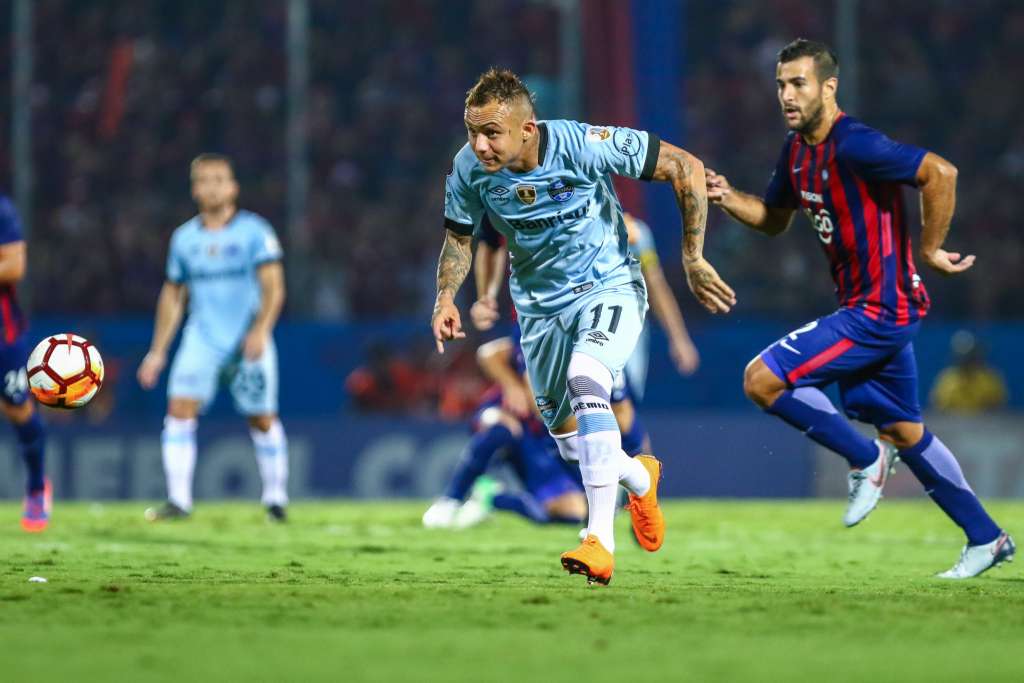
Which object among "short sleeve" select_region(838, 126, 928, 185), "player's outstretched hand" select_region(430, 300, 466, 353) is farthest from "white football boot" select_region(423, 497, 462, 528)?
"short sleeve" select_region(838, 126, 928, 185)

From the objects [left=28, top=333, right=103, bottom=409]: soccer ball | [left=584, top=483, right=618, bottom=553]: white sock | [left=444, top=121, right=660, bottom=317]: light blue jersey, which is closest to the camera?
[left=584, top=483, right=618, bottom=553]: white sock

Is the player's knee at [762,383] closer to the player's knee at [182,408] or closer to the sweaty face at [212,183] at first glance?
the sweaty face at [212,183]

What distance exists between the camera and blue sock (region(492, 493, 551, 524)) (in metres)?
11.0

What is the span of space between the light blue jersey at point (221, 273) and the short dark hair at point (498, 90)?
5015 millimetres

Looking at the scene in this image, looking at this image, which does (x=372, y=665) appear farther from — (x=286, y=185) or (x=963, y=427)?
(x=286, y=185)

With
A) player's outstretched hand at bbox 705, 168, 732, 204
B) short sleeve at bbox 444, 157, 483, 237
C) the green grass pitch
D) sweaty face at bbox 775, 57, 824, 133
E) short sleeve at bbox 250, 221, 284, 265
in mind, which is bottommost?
the green grass pitch

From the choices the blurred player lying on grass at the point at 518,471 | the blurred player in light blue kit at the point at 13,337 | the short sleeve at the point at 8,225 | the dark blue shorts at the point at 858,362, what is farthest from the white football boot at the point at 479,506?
the dark blue shorts at the point at 858,362

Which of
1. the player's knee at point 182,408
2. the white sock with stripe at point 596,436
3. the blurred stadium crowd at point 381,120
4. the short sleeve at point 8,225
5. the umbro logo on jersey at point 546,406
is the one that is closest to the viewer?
the white sock with stripe at point 596,436

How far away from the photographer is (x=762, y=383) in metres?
7.41

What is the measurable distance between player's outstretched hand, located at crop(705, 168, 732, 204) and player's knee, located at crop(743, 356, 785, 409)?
0.75m

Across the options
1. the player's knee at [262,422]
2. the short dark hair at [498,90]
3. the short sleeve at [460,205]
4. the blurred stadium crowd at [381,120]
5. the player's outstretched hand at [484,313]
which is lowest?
the player's knee at [262,422]

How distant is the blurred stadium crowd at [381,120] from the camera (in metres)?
18.0

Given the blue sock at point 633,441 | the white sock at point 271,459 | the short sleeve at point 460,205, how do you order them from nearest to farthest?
1. the short sleeve at point 460,205
2. the blue sock at point 633,441
3. the white sock at point 271,459

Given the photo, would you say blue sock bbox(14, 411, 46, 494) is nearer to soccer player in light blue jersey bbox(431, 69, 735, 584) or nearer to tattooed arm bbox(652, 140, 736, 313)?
soccer player in light blue jersey bbox(431, 69, 735, 584)
